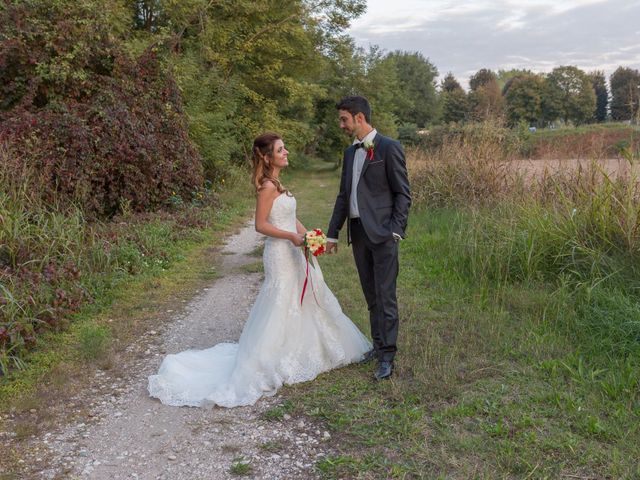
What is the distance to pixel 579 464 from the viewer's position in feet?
10.9

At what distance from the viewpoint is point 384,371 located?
4.65 meters

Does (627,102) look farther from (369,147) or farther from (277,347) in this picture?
(277,347)

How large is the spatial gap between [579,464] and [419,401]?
3.95 ft

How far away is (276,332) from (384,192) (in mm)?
1450

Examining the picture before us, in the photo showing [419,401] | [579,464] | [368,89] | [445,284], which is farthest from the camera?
[368,89]

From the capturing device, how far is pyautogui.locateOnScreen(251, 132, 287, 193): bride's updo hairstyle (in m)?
4.72

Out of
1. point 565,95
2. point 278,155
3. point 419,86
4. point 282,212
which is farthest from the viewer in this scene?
point 419,86

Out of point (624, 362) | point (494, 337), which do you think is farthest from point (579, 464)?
point (494, 337)

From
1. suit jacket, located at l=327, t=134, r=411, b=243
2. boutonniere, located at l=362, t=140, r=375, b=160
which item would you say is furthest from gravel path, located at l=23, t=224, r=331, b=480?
boutonniere, located at l=362, t=140, r=375, b=160

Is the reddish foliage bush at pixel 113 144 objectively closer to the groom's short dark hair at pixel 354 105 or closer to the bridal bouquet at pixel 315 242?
the bridal bouquet at pixel 315 242

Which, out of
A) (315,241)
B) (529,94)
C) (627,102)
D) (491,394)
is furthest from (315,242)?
(529,94)

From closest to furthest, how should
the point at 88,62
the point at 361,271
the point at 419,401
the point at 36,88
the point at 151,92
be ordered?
1. the point at 419,401
2. the point at 361,271
3. the point at 36,88
4. the point at 88,62
5. the point at 151,92

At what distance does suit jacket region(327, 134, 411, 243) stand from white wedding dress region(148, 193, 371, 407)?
27.6 inches

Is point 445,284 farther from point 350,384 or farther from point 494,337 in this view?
point 350,384
